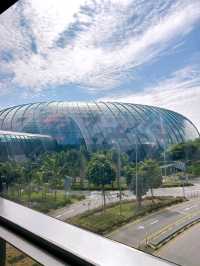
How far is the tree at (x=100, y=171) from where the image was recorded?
106 centimetres

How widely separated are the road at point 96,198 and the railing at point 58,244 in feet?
0.14

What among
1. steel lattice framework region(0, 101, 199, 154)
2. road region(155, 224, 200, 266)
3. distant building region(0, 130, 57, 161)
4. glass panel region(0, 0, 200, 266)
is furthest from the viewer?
distant building region(0, 130, 57, 161)

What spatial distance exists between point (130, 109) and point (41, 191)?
64 cm

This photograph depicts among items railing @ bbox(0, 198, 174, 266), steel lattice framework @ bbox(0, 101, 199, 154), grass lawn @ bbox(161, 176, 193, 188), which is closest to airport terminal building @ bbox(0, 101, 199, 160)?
steel lattice framework @ bbox(0, 101, 199, 154)

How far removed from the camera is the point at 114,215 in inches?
38.4

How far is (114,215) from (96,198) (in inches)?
5.1

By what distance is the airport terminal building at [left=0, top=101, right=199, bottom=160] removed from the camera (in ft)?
3.22

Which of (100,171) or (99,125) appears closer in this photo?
(100,171)

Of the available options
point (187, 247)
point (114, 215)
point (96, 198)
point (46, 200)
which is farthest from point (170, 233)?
point (46, 200)

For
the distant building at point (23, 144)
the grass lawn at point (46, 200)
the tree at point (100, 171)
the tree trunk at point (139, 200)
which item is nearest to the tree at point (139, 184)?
the tree trunk at point (139, 200)

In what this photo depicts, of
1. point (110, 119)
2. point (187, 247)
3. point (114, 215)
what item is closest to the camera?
point (187, 247)

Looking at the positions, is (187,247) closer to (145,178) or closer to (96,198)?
(145,178)

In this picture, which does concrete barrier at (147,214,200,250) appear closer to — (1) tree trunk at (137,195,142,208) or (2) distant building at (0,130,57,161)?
(1) tree trunk at (137,195,142,208)

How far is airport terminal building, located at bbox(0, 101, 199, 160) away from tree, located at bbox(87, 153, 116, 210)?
58 millimetres
